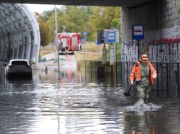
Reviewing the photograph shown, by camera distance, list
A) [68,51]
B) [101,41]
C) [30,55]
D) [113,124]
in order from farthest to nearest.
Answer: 1. [68,51]
2. [30,55]
3. [101,41]
4. [113,124]

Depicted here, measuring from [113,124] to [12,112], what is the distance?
3882mm

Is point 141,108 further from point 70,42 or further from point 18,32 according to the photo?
point 70,42

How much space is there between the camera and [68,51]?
77688 millimetres

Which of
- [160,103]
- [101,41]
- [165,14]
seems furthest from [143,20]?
[160,103]

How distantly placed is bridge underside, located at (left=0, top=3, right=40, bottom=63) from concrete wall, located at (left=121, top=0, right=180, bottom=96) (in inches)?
968

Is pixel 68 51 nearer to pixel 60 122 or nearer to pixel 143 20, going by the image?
pixel 143 20

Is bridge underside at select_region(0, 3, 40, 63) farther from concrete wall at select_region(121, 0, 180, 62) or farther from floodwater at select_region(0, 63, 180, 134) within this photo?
floodwater at select_region(0, 63, 180, 134)

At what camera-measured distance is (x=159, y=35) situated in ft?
86.1

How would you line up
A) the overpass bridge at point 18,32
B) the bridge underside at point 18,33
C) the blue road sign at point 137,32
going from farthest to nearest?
the bridge underside at point 18,33, the overpass bridge at point 18,32, the blue road sign at point 137,32

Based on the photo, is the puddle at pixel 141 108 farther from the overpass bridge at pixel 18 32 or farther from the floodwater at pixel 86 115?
the overpass bridge at pixel 18 32

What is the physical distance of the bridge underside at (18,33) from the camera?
56.6m

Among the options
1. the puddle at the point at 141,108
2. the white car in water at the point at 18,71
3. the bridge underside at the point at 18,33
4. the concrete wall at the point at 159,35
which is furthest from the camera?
the bridge underside at the point at 18,33

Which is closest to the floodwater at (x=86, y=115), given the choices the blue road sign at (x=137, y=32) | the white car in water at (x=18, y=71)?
the blue road sign at (x=137, y=32)

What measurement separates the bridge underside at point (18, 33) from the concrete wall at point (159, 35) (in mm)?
24589
